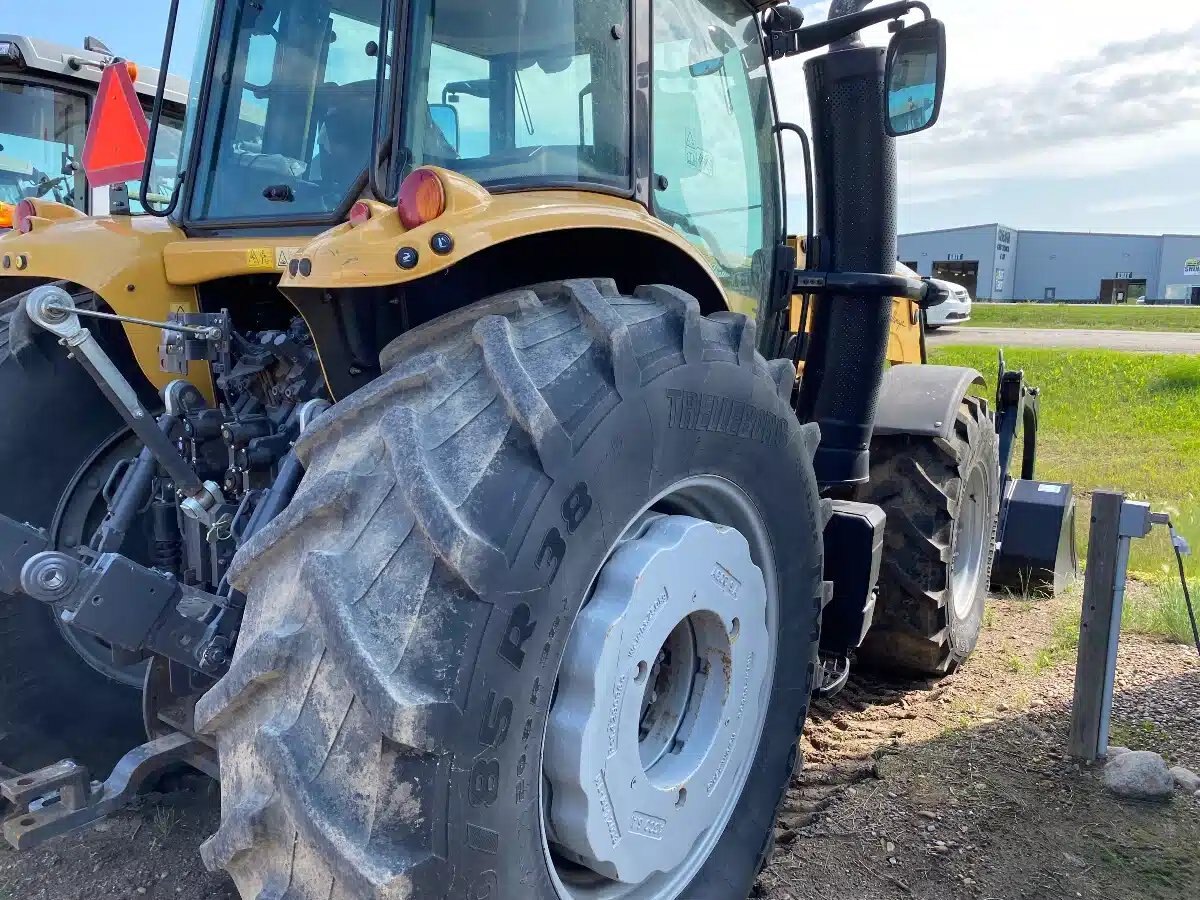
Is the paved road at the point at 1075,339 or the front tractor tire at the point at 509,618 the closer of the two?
the front tractor tire at the point at 509,618

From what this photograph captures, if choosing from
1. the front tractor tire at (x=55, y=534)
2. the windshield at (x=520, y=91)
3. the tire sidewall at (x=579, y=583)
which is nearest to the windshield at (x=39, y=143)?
the front tractor tire at (x=55, y=534)

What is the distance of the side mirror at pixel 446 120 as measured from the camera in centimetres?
212

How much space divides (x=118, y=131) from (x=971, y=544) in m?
3.65

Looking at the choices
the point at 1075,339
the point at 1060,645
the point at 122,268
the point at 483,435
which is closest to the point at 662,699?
the point at 483,435

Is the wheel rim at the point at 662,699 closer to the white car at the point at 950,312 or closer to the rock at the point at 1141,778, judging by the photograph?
the rock at the point at 1141,778

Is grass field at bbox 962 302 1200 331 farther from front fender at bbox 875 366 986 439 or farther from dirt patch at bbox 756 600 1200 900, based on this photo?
dirt patch at bbox 756 600 1200 900

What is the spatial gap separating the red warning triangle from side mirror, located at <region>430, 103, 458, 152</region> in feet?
3.18

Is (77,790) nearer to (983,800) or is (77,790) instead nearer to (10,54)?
(983,800)

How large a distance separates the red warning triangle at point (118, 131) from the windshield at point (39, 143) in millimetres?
5318

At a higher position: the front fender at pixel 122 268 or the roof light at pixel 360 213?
the roof light at pixel 360 213

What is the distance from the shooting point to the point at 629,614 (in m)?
1.74

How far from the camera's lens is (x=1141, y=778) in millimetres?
2961

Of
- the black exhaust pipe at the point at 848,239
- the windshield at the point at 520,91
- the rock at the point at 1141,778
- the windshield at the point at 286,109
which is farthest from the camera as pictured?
the black exhaust pipe at the point at 848,239

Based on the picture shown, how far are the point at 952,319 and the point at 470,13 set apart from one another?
2005cm
